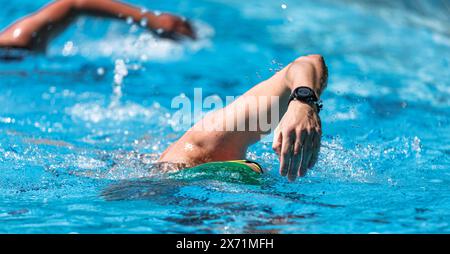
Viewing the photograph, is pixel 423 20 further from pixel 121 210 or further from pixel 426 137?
pixel 121 210

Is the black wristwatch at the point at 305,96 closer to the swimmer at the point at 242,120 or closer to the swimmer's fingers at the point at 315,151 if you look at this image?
the swimmer at the point at 242,120

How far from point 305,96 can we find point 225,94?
2.70 m

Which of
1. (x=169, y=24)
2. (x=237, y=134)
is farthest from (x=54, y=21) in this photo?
(x=237, y=134)

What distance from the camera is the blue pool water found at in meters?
2.59

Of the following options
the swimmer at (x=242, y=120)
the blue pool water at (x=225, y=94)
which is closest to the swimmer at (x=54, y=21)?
the blue pool water at (x=225, y=94)

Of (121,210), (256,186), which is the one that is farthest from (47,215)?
(256,186)

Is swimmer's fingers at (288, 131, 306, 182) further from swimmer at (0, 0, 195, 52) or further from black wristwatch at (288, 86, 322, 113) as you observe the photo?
swimmer at (0, 0, 195, 52)

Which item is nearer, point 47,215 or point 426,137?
point 47,215

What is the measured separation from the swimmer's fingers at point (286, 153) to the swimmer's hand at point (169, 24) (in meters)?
2.53

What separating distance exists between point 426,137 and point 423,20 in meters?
2.69

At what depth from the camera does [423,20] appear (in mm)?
6648

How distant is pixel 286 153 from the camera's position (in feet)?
7.02

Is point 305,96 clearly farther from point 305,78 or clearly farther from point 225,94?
point 225,94

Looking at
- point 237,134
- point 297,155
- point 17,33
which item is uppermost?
point 17,33
